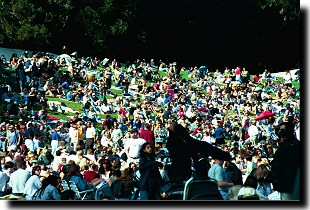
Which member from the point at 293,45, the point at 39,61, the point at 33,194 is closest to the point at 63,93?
the point at 39,61

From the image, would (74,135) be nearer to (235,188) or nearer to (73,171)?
(73,171)

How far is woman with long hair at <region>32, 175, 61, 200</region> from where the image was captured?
12492 millimetres

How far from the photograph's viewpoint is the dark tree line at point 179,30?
47.4 meters

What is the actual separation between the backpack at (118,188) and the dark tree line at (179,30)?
32444 millimetres

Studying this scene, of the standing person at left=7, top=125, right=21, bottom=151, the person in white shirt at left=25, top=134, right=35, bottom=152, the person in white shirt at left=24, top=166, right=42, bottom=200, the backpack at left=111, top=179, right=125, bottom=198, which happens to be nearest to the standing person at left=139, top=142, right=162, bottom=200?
the backpack at left=111, top=179, right=125, bottom=198

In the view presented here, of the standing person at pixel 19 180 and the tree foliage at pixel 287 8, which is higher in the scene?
the tree foliage at pixel 287 8

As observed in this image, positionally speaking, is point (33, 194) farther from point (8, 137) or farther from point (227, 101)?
point (227, 101)

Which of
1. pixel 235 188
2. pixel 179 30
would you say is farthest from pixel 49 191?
pixel 179 30

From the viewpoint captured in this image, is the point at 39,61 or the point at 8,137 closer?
the point at 8,137

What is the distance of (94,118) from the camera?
29.8 meters

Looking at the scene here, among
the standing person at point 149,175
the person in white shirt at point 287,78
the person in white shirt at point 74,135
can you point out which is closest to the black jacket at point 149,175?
the standing person at point 149,175

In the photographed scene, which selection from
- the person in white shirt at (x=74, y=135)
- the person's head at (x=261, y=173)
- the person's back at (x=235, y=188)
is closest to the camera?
the person's back at (x=235, y=188)

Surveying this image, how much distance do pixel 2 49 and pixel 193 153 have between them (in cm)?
3011

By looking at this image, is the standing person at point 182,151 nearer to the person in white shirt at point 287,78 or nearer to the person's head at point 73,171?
the person's head at point 73,171
